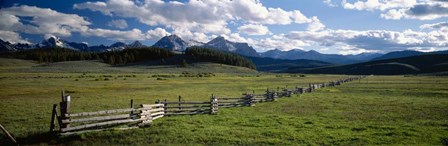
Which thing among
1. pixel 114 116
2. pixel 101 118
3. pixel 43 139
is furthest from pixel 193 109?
pixel 43 139

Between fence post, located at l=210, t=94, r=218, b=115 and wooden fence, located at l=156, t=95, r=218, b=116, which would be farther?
fence post, located at l=210, t=94, r=218, b=115

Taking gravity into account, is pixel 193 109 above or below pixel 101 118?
below

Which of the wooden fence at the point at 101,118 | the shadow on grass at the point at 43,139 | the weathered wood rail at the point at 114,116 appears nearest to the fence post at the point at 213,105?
the weathered wood rail at the point at 114,116

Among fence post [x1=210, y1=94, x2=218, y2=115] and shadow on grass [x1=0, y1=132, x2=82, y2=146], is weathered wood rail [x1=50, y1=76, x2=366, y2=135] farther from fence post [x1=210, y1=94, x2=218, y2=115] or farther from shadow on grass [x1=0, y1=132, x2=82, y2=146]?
shadow on grass [x1=0, y1=132, x2=82, y2=146]

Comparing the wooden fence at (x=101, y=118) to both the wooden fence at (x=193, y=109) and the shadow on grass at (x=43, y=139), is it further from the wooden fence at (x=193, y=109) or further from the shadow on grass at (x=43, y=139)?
the wooden fence at (x=193, y=109)

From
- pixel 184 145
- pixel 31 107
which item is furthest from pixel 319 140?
pixel 31 107

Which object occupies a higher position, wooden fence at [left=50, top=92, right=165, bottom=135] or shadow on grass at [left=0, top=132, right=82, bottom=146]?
wooden fence at [left=50, top=92, right=165, bottom=135]

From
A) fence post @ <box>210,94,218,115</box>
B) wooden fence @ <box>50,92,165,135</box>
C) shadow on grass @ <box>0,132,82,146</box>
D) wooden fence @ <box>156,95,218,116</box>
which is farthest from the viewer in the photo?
fence post @ <box>210,94,218,115</box>

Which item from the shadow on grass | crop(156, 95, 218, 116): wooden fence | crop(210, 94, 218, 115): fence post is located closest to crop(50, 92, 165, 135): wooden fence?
the shadow on grass

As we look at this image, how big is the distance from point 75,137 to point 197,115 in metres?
10.9

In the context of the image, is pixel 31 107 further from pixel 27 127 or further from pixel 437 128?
pixel 437 128

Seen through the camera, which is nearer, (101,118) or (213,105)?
(101,118)

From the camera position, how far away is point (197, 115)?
27188 millimetres

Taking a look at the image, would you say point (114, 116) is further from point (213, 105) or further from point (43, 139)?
point (213, 105)
